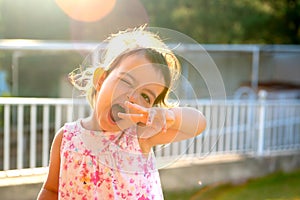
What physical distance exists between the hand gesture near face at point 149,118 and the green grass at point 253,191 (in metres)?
3.23

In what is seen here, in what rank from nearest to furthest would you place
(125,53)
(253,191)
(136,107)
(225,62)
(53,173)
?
(136,107)
(125,53)
(53,173)
(253,191)
(225,62)

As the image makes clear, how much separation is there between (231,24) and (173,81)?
28.4ft

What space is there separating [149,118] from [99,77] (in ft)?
0.78

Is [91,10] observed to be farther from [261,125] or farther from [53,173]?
[53,173]

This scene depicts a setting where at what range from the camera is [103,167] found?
1.41m

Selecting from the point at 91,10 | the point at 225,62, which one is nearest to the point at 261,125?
the point at 225,62

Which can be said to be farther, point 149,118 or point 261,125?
Answer: point 261,125

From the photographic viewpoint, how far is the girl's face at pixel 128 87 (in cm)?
125

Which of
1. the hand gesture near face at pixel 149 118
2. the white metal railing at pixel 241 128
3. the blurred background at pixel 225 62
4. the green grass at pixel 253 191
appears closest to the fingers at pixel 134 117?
the hand gesture near face at pixel 149 118

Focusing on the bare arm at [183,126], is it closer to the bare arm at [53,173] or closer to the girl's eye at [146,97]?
the girl's eye at [146,97]

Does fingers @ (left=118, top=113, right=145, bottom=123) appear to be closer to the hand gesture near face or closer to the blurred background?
the hand gesture near face

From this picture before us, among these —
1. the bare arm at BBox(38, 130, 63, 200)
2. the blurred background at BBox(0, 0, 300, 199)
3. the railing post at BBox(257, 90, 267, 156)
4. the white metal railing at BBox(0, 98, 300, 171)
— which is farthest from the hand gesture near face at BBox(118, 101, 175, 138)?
the railing post at BBox(257, 90, 267, 156)

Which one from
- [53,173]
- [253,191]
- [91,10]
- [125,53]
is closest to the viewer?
[125,53]

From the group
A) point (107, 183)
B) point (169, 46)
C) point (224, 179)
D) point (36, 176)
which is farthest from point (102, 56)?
point (224, 179)
